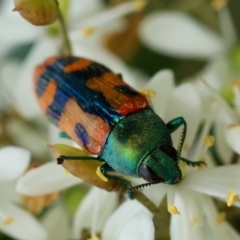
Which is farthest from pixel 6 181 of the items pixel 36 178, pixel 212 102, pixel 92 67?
pixel 212 102

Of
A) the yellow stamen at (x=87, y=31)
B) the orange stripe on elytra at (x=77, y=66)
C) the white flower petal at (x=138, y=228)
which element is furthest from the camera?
the yellow stamen at (x=87, y=31)

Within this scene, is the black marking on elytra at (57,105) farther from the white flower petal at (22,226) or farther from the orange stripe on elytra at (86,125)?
the white flower petal at (22,226)

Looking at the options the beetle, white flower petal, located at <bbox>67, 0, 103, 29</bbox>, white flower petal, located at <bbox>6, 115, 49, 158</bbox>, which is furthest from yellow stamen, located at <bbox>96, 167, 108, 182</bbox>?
white flower petal, located at <bbox>67, 0, 103, 29</bbox>

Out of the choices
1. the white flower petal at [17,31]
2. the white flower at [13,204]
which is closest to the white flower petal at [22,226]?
the white flower at [13,204]

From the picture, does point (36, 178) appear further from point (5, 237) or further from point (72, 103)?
point (5, 237)

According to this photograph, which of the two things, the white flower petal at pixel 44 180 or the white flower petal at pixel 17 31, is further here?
the white flower petal at pixel 17 31
